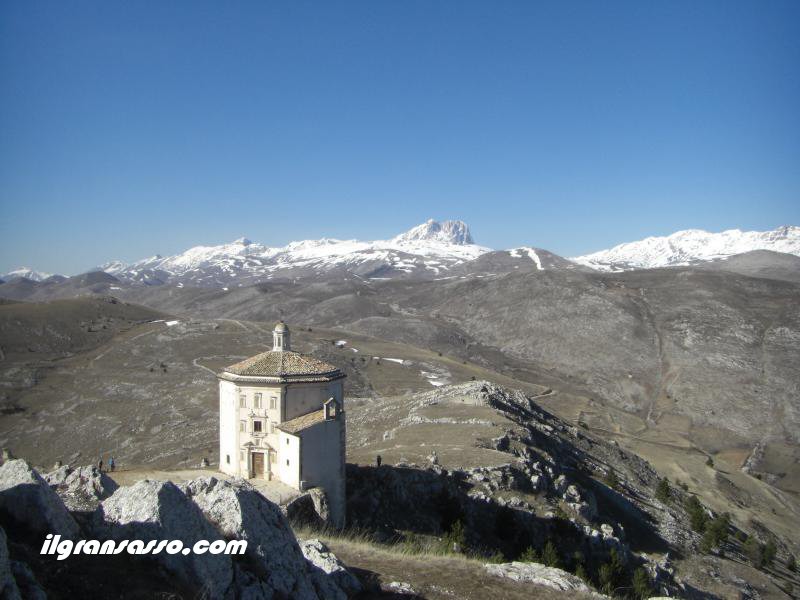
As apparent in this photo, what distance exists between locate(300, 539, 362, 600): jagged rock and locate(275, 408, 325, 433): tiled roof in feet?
64.7

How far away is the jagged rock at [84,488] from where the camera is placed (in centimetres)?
1700

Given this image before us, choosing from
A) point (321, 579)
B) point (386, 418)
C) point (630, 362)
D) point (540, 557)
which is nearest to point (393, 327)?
point (630, 362)

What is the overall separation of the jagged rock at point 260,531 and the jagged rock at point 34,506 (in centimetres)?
267

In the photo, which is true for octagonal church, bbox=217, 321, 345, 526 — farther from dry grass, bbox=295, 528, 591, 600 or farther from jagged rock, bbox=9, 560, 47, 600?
jagged rock, bbox=9, 560, 47, 600

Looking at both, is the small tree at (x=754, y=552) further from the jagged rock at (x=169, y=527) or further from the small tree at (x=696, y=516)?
the jagged rock at (x=169, y=527)

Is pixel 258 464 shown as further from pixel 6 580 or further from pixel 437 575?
pixel 6 580

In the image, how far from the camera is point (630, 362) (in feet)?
558

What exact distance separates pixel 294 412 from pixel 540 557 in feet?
57.8

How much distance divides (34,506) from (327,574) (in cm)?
676

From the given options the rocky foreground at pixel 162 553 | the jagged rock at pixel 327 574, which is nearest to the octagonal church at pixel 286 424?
the jagged rock at pixel 327 574

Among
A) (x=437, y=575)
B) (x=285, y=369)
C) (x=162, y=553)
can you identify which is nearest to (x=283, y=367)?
(x=285, y=369)

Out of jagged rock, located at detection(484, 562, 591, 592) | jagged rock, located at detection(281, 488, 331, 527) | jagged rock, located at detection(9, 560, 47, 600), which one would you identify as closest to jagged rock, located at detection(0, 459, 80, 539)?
jagged rock, located at detection(9, 560, 47, 600)

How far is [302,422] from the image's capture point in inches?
1403

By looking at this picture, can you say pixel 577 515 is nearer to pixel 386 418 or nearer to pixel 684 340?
pixel 386 418
